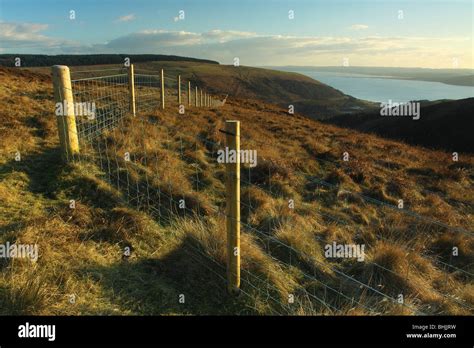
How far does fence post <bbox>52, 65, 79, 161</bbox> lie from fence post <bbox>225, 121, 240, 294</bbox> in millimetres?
3680

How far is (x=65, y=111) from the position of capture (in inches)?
235

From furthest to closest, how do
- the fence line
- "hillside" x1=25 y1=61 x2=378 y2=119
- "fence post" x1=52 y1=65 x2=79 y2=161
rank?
"hillside" x1=25 y1=61 x2=378 y2=119 < "fence post" x1=52 y1=65 x2=79 y2=161 < the fence line

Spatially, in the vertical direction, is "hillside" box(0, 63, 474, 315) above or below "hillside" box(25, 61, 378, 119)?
below

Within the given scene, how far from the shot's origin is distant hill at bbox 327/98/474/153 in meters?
29.0

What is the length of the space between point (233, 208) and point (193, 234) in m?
1.06

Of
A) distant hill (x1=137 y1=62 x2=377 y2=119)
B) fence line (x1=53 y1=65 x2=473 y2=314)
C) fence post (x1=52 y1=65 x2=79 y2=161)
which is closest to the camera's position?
fence line (x1=53 y1=65 x2=473 y2=314)

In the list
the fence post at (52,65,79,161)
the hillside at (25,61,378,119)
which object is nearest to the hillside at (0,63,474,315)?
the fence post at (52,65,79,161)

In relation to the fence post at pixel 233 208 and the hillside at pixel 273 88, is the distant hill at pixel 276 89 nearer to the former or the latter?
the hillside at pixel 273 88

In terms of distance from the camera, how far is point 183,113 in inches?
551

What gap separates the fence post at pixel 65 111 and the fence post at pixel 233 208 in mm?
3680

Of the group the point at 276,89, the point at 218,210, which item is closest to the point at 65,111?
the point at 218,210

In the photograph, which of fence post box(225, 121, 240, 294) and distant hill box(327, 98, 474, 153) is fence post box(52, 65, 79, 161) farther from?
distant hill box(327, 98, 474, 153)
